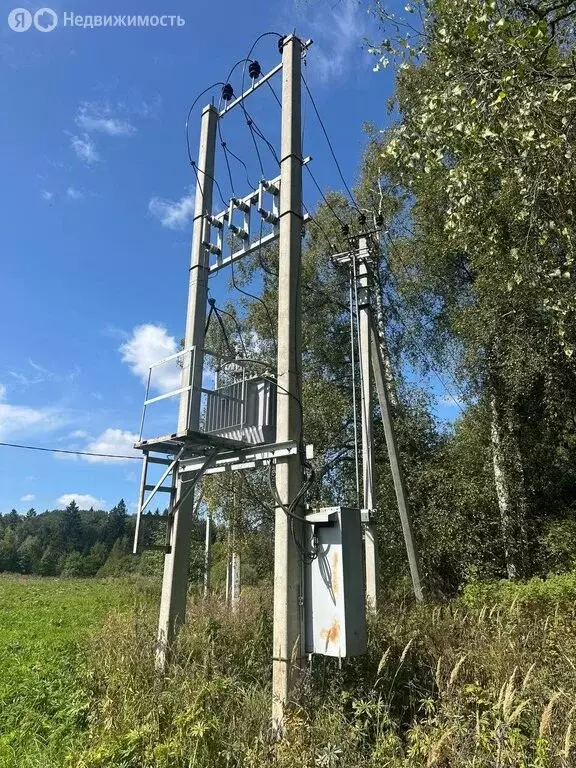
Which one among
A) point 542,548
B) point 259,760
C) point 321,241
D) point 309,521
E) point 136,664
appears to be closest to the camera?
point 259,760

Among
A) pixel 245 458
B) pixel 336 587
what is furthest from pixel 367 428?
pixel 336 587

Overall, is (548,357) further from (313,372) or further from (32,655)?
(32,655)

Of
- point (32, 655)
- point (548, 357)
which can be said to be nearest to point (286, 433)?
point (32, 655)

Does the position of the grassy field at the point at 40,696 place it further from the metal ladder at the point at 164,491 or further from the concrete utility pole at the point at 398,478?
the concrete utility pole at the point at 398,478

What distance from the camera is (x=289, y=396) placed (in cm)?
569

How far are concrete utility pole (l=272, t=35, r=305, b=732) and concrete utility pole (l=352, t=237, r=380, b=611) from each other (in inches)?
137

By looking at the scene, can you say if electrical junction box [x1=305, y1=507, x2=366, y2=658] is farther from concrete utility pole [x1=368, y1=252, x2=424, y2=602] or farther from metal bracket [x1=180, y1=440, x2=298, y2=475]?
concrete utility pole [x1=368, y1=252, x2=424, y2=602]

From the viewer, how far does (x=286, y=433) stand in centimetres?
559

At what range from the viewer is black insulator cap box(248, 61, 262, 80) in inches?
289

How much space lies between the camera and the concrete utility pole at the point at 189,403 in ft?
20.7

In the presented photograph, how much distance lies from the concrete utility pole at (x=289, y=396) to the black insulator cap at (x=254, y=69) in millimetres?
773

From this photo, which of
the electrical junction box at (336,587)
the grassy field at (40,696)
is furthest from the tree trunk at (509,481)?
the grassy field at (40,696)

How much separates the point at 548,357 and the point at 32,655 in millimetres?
10939

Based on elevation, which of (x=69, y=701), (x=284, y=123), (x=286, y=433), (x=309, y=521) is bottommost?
(x=69, y=701)
